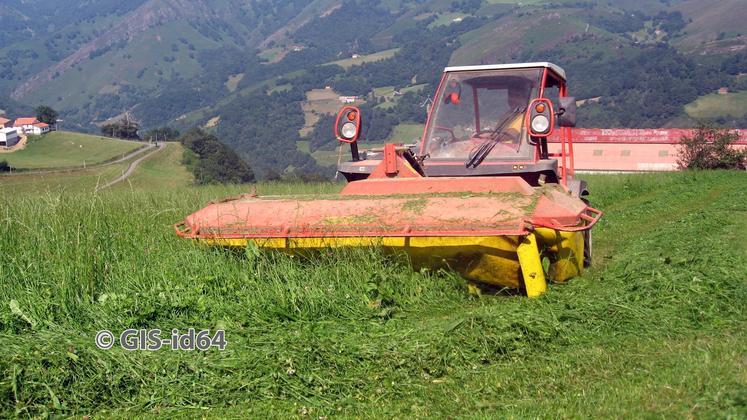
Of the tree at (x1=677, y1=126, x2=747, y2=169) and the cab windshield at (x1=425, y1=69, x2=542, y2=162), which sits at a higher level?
the cab windshield at (x1=425, y1=69, x2=542, y2=162)

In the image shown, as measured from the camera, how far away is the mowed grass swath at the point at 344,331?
477 centimetres

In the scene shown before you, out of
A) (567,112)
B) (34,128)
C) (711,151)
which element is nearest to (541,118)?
(567,112)

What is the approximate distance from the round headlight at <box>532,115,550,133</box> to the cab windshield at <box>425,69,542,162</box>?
0.62m

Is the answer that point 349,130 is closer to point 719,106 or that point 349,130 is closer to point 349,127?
point 349,127

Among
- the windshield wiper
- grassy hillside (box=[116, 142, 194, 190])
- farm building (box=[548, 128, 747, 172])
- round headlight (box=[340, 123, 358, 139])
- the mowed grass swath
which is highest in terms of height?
round headlight (box=[340, 123, 358, 139])

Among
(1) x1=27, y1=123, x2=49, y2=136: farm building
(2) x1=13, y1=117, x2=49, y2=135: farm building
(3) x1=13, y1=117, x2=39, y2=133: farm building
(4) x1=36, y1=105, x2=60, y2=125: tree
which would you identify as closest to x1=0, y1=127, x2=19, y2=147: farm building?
(1) x1=27, y1=123, x2=49, y2=136: farm building

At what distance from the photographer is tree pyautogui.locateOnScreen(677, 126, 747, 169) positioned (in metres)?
37.4

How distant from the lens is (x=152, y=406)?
16.0 feet

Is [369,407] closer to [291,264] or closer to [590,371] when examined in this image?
[590,371]

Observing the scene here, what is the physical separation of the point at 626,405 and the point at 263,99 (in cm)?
14730

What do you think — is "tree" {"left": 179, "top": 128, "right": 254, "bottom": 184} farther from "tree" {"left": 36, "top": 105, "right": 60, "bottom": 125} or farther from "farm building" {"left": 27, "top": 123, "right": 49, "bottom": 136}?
"tree" {"left": 36, "top": 105, "right": 60, "bottom": 125}

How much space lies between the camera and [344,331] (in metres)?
5.95

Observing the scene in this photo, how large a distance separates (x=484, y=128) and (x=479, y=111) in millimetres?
242

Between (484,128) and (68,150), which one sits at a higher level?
(484,128)
